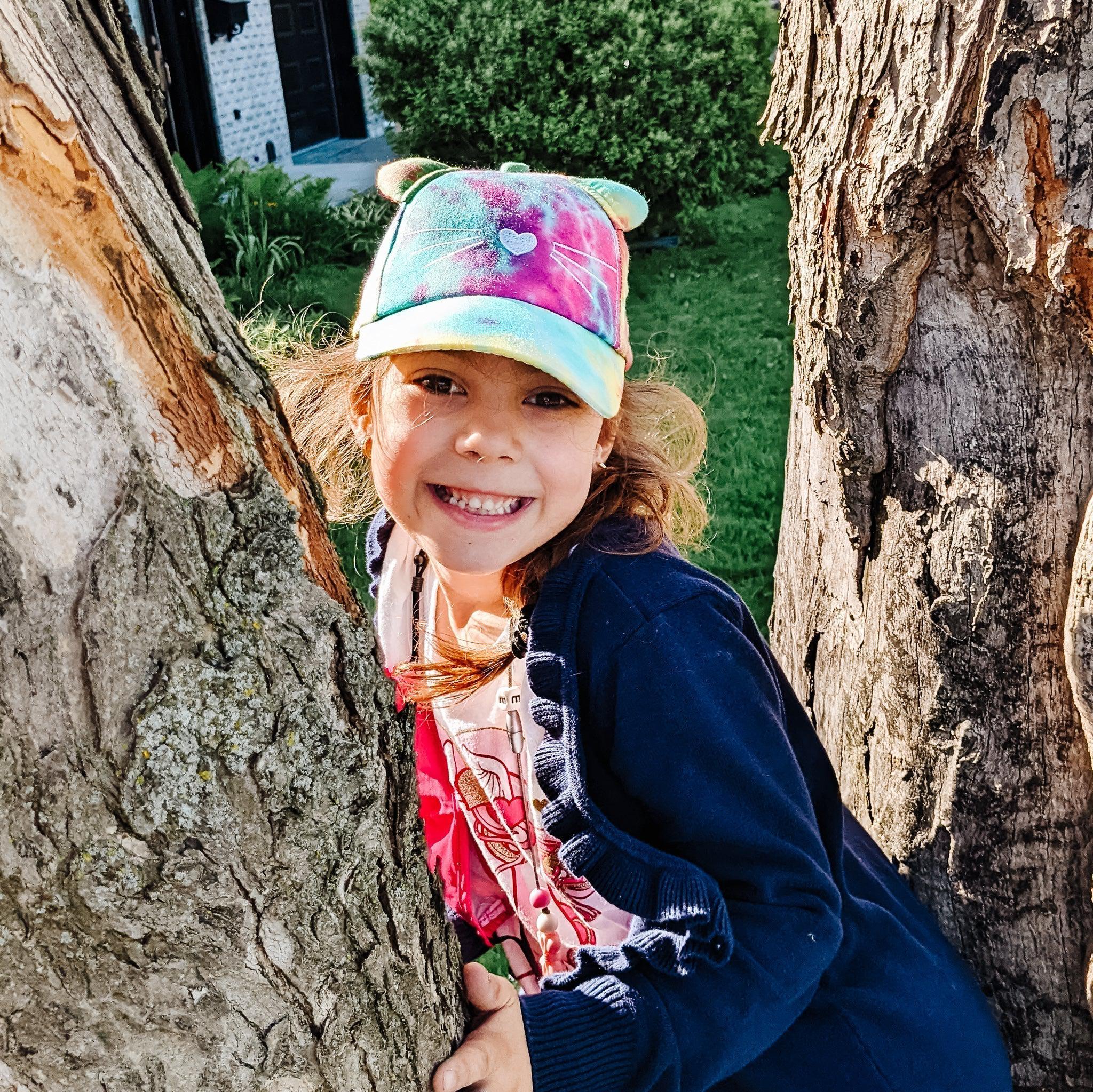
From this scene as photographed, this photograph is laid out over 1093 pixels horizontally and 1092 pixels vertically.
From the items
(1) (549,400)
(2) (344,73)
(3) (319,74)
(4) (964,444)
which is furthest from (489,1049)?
(2) (344,73)

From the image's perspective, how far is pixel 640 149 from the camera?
8227 millimetres

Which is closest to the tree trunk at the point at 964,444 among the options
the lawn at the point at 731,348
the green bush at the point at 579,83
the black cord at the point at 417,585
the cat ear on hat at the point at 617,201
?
the cat ear on hat at the point at 617,201

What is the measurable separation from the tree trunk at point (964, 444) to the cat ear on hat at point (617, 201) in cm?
28

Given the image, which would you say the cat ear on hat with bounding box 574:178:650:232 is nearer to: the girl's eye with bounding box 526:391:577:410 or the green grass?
the girl's eye with bounding box 526:391:577:410

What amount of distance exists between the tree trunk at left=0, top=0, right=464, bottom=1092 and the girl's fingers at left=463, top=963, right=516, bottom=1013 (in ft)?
0.66

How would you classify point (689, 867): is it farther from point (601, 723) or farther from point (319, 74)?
point (319, 74)

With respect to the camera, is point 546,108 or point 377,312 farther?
point 546,108

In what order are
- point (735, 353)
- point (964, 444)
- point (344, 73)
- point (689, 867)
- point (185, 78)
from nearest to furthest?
1. point (689, 867)
2. point (964, 444)
3. point (735, 353)
4. point (185, 78)
5. point (344, 73)

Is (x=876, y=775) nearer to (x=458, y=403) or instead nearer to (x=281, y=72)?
A: (x=458, y=403)

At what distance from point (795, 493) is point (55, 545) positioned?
1592 mm

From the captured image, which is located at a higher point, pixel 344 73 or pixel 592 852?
pixel 344 73

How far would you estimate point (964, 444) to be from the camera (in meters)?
1.75

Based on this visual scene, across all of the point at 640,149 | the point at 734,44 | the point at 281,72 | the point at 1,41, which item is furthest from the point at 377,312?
the point at 281,72

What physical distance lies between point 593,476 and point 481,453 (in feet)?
1.06
